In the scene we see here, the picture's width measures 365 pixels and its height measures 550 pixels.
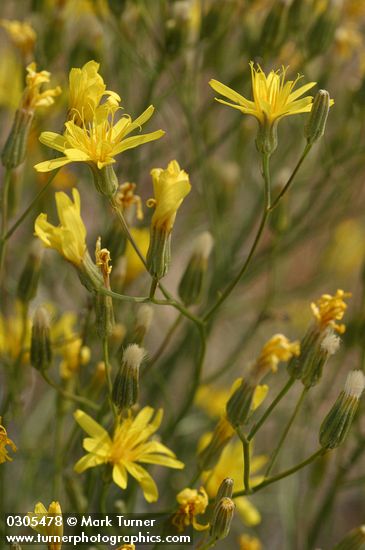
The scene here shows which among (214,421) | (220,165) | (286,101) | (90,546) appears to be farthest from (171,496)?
(286,101)

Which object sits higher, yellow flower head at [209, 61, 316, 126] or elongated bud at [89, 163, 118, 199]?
yellow flower head at [209, 61, 316, 126]

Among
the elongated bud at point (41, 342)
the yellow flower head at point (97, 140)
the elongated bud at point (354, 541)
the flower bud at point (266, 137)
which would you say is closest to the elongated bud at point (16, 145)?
the yellow flower head at point (97, 140)

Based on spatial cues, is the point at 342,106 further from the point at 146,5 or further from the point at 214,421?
the point at 214,421

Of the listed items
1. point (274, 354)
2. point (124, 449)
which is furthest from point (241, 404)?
point (124, 449)

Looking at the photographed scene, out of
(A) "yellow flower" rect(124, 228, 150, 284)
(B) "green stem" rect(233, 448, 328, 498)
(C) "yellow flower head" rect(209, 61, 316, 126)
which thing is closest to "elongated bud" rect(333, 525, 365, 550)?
(B) "green stem" rect(233, 448, 328, 498)

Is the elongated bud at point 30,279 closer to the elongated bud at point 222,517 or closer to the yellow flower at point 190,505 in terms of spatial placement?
the yellow flower at point 190,505

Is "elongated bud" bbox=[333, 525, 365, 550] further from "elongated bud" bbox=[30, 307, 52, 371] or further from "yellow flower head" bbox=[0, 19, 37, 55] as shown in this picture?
"yellow flower head" bbox=[0, 19, 37, 55]

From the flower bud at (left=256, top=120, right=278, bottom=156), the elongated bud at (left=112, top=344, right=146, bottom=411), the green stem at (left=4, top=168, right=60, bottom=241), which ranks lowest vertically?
the elongated bud at (left=112, top=344, right=146, bottom=411)

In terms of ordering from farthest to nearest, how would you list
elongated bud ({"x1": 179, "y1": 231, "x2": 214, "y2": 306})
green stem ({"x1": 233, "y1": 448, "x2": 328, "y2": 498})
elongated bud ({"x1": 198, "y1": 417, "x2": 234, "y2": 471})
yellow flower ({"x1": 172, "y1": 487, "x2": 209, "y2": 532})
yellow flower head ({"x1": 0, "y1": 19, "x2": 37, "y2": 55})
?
yellow flower head ({"x1": 0, "y1": 19, "x2": 37, "y2": 55})
elongated bud ({"x1": 179, "y1": 231, "x2": 214, "y2": 306})
elongated bud ({"x1": 198, "y1": 417, "x2": 234, "y2": 471})
yellow flower ({"x1": 172, "y1": 487, "x2": 209, "y2": 532})
green stem ({"x1": 233, "y1": 448, "x2": 328, "y2": 498})
